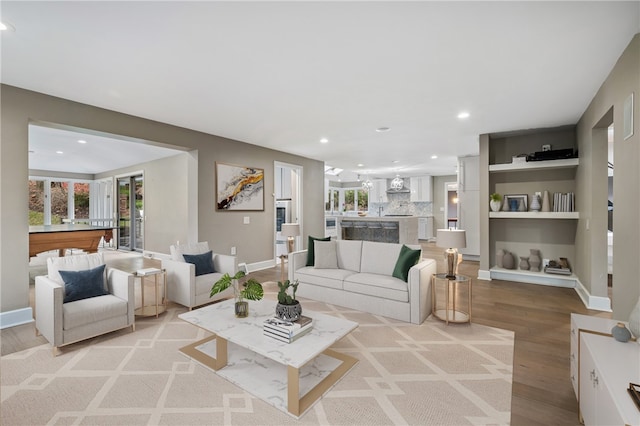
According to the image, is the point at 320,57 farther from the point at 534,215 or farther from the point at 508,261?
the point at 508,261

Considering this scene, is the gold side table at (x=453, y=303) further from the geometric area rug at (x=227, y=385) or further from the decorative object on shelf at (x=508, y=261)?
the decorative object on shelf at (x=508, y=261)

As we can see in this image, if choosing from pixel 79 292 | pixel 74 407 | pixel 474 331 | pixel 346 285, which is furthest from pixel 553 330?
pixel 79 292

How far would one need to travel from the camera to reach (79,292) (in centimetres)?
292

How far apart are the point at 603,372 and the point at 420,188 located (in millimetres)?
10092

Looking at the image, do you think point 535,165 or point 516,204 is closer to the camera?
point 535,165

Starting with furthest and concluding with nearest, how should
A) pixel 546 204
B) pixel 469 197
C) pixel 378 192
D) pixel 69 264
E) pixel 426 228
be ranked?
1. pixel 378 192
2. pixel 426 228
3. pixel 469 197
4. pixel 546 204
5. pixel 69 264

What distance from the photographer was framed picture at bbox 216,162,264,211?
17.9 ft

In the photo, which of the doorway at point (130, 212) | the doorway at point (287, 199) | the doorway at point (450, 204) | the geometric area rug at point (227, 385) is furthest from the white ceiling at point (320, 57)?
the doorway at point (450, 204)

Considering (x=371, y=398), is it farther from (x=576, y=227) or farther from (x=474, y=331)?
(x=576, y=227)

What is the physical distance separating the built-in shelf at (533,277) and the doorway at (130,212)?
859 centimetres

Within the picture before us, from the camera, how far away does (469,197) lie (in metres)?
6.82

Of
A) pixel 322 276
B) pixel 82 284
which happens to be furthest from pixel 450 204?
pixel 82 284

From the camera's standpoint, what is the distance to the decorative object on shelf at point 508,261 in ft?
18.1

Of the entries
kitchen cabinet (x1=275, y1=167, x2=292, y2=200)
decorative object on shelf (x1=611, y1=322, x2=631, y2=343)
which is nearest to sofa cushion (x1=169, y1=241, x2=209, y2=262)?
kitchen cabinet (x1=275, y1=167, x2=292, y2=200)
